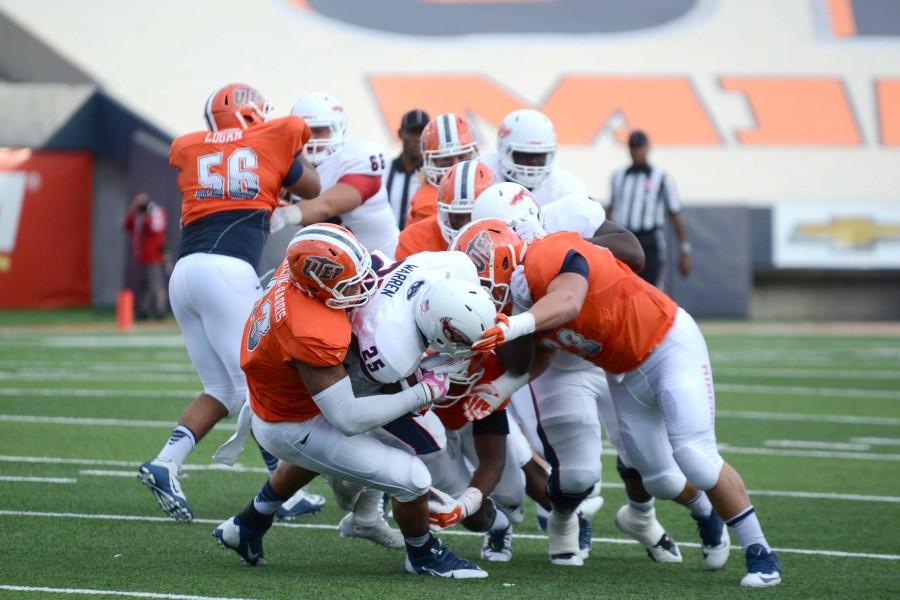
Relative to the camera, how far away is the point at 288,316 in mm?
4195

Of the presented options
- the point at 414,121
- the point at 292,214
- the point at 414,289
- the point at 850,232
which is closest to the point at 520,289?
the point at 414,289

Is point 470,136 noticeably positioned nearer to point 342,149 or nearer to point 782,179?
point 342,149

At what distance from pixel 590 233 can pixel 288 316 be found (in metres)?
1.32

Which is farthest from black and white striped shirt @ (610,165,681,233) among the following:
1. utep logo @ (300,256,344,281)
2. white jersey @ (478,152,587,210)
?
utep logo @ (300,256,344,281)

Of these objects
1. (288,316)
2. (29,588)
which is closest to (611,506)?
(288,316)

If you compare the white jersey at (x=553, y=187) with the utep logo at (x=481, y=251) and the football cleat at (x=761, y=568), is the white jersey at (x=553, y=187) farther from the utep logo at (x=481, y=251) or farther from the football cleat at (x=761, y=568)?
the football cleat at (x=761, y=568)

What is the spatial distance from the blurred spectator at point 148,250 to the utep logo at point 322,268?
11945mm

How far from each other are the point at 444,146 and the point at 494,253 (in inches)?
50.7

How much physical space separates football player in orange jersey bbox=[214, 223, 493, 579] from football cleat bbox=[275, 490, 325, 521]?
3.12 feet

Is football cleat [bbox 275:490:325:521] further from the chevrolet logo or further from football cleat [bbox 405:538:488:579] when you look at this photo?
the chevrolet logo

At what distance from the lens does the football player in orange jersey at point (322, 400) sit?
4.16m

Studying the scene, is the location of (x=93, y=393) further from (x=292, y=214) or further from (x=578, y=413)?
(x=578, y=413)

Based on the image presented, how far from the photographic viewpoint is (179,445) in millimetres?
5297

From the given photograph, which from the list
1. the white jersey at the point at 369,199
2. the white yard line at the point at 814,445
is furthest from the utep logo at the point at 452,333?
the white yard line at the point at 814,445
